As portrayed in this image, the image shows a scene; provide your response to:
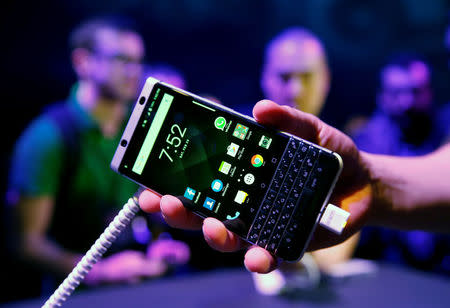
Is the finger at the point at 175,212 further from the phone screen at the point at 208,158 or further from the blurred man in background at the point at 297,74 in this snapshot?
the blurred man in background at the point at 297,74

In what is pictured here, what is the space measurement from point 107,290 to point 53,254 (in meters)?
0.65

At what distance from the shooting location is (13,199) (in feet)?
4.49

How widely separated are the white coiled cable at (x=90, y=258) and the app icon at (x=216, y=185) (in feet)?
0.35

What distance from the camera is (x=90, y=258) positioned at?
0.44 metres

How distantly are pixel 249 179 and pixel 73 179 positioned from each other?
3.34 feet

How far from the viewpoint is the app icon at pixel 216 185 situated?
0.52m

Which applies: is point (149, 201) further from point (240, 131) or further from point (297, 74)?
point (297, 74)

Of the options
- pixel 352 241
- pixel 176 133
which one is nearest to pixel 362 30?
pixel 352 241

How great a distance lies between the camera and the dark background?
1971 millimetres

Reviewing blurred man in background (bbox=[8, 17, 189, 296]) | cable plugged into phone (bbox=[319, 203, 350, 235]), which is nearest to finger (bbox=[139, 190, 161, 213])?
cable plugged into phone (bbox=[319, 203, 350, 235])

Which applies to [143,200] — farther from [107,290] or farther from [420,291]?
[420,291]

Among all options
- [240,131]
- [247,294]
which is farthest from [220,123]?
[247,294]

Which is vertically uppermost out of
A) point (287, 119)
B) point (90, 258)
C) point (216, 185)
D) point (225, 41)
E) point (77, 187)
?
point (225, 41)

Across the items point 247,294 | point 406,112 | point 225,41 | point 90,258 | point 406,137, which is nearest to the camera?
point 90,258
